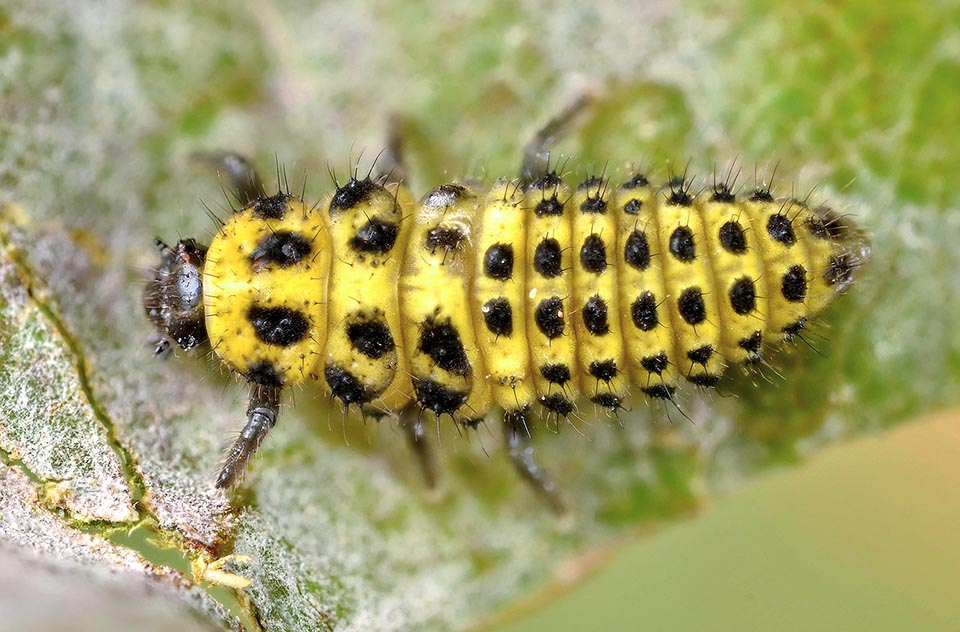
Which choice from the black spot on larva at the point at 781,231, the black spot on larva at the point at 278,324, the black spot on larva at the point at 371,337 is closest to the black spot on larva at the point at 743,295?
the black spot on larva at the point at 781,231

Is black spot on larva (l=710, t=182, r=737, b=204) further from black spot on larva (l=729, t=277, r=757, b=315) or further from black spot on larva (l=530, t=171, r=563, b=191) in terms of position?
black spot on larva (l=530, t=171, r=563, b=191)

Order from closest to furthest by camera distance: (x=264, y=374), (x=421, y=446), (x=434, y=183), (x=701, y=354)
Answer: (x=701, y=354), (x=264, y=374), (x=421, y=446), (x=434, y=183)

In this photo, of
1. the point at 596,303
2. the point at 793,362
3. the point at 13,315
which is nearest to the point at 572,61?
the point at 596,303

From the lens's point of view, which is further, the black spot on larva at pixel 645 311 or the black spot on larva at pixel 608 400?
the black spot on larva at pixel 608 400

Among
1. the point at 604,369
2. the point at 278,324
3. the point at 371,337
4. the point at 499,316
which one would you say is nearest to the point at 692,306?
the point at 604,369

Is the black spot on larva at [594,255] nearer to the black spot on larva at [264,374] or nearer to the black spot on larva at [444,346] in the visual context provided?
the black spot on larva at [444,346]

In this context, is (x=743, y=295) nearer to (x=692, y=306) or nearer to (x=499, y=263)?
(x=692, y=306)

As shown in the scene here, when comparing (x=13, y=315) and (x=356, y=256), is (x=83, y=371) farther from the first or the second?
(x=356, y=256)
